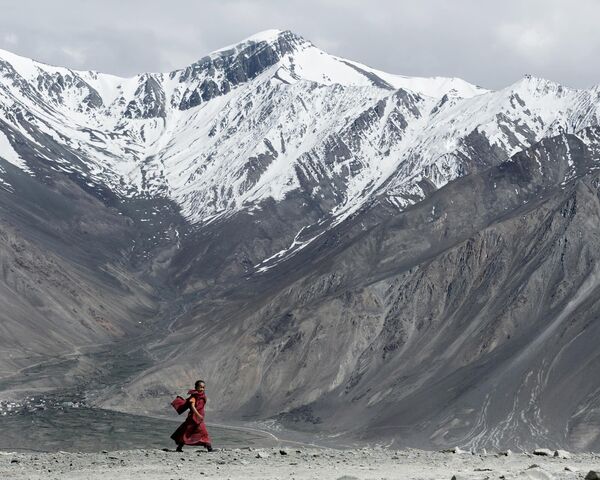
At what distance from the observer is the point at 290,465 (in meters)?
24.7

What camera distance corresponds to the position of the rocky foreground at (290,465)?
2288cm

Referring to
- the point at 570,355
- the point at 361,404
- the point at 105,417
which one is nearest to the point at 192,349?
the point at 105,417

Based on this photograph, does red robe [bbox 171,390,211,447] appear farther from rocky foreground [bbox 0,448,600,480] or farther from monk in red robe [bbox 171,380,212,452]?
rocky foreground [bbox 0,448,600,480]

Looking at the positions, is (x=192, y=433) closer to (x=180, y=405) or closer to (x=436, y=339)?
(x=180, y=405)

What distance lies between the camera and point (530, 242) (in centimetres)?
13925

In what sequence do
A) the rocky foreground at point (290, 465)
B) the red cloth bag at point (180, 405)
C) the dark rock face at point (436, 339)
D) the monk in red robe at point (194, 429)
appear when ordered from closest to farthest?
the rocky foreground at point (290, 465) → the red cloth bag at point (180, 405) → the monk in red robe at point (194, 429) → the dark rock face at point (436, 339)

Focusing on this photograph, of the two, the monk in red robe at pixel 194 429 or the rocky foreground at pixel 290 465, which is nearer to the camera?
the rocky foreground at pixel 290 465

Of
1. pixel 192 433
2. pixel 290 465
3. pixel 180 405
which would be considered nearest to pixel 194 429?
pixel 192 433

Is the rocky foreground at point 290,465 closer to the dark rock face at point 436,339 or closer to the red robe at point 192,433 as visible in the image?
the red robe at point 192,433

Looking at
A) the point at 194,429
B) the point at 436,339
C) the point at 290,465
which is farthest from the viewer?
the point at 436,339

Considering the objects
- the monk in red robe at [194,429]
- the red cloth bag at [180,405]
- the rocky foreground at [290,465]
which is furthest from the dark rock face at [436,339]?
the red cloth bag at [180,405]

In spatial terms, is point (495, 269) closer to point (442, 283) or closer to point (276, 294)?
point (442, 283)

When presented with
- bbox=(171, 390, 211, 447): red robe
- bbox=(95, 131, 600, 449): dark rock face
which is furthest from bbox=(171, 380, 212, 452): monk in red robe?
bbox=(95, 131, 600, 449): dark rock face

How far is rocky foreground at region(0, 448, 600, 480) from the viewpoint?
22875 mm
